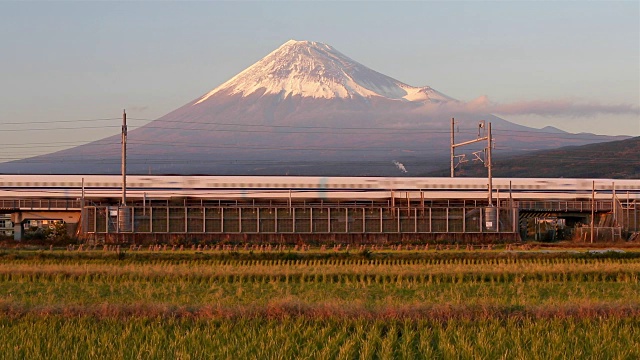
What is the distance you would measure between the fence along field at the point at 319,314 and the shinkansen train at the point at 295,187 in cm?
3758

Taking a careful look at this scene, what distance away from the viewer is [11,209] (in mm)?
56594

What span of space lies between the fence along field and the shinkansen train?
3758 cm

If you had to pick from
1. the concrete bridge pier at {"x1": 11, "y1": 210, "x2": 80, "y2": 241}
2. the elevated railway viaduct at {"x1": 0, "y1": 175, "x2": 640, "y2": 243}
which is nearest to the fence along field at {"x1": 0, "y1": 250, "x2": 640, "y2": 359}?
the elevated railway viaduct at {"x1": 0, "y1": 175, "x2": 640, "y2": 243}

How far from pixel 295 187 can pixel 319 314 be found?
53.1m

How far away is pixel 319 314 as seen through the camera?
16844mm

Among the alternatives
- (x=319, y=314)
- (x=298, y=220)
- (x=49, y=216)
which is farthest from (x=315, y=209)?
(x=319, y=314)

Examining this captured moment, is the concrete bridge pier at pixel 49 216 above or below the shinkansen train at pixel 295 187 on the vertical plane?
below

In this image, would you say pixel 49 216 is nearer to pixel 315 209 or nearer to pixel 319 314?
pixel 315 209

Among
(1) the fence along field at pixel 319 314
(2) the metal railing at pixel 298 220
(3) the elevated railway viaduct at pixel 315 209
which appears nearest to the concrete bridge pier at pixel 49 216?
(3) the elevated railway viaduct at pixel 315 209

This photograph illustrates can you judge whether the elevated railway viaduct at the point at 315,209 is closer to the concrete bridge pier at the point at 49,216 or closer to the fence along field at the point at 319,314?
the concrete bridge pier at the point at 49,216

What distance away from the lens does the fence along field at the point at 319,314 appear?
14000 millimetres

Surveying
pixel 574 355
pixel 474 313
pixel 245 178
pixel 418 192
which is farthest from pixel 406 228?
pixel 574 355

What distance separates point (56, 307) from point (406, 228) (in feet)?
112

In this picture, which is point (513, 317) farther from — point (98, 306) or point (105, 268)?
point (105, 268)
